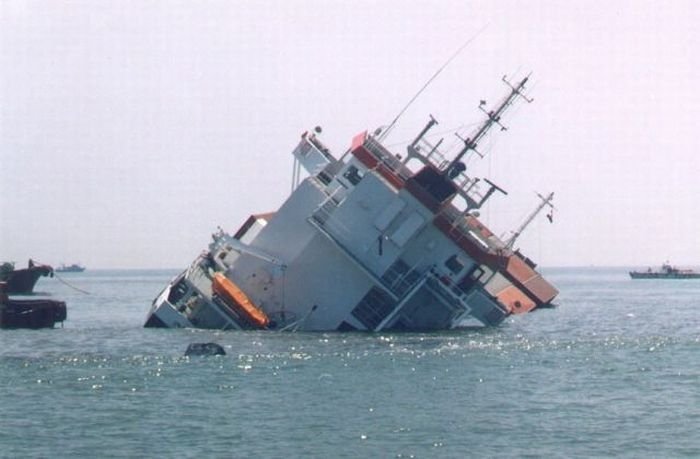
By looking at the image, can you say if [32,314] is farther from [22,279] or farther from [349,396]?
[22,279]

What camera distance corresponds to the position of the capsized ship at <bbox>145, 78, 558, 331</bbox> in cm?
5578

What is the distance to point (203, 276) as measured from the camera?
60.3m

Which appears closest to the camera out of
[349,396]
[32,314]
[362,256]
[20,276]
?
[349,396]

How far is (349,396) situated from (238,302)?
18989 mm

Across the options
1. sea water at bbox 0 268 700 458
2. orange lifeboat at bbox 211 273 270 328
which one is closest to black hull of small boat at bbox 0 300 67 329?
sea water at bbox 0 268 700 458

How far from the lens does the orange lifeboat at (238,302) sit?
184ft

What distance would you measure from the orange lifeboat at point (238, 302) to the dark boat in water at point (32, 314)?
1547cm

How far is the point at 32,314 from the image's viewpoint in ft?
224

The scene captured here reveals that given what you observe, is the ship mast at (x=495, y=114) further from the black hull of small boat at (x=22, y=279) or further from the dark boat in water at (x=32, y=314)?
the black hull of small boat at (x=22, y=279)

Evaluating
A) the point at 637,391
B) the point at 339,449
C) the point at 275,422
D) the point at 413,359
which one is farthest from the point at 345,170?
the point at 339,449

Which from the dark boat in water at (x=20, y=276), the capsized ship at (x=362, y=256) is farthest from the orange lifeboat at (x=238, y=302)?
the dark boat in water at (x=20, y=276)

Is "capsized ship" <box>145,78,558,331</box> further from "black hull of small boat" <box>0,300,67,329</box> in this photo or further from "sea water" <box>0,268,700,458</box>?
"black hull of small boat" <box>0,300,67,329</box>

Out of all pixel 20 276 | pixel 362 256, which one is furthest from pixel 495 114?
pixel 20 276

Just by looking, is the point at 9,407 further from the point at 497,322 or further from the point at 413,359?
the point at 497,322
